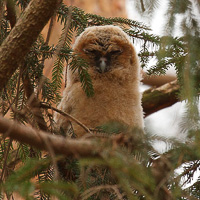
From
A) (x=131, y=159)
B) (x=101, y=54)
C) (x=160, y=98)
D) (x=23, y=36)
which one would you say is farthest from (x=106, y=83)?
(x=131, y=159)

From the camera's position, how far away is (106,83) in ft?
9.88

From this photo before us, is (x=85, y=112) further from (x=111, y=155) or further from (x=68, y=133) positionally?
(x=111, y=155)

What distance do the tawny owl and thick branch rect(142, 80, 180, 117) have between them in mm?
910

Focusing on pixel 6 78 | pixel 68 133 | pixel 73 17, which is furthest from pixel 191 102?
pixel 73 17

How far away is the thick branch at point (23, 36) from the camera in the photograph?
171cm

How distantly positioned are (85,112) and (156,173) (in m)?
1.58

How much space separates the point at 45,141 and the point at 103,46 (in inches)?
81.3

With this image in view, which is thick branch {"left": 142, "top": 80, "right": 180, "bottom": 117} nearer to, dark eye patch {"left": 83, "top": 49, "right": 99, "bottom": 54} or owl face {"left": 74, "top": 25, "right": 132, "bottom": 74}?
owl face {"left": 74, "top": 25, "right": 132, "bottom": 74}

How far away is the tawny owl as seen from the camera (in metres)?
2.86

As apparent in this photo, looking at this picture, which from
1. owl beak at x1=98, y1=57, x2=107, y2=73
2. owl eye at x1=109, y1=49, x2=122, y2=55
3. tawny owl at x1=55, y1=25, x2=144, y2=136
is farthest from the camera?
owl eye at x1=109, y1=49, x2=122, y2=55

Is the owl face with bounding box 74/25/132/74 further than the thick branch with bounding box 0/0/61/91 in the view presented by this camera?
Yes

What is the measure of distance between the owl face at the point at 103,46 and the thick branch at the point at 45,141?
1.92 m

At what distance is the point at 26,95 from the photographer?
7.11 ft

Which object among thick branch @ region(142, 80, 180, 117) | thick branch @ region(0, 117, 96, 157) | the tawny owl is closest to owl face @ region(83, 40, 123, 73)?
the tawny owl
